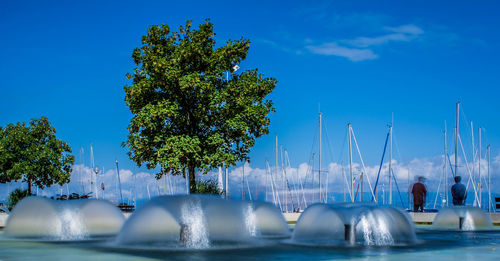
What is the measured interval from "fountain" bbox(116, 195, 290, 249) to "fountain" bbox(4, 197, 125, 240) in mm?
4508

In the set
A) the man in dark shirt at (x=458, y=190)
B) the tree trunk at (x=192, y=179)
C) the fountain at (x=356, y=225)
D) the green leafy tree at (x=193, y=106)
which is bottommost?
the fountain at (x=356, y=225)

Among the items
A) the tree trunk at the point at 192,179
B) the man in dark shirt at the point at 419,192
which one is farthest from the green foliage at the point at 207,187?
the man in dark shirt at the point at 419,192

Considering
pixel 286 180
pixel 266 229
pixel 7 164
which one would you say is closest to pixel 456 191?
pixel 266 229

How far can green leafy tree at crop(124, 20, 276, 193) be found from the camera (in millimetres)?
30297

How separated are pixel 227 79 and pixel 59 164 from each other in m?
14.2

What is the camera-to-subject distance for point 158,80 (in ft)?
102

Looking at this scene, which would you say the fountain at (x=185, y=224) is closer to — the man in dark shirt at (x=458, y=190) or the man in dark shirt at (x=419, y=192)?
the man in dark shirt at (x=458, y=190)

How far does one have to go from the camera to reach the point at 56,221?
61.2ft

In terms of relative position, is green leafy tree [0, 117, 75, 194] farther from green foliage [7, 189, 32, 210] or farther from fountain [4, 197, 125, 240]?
fountain [4, 197, 125, 240]

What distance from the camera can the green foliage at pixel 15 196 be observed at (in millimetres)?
34250

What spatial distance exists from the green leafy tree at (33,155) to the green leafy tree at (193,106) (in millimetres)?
9566

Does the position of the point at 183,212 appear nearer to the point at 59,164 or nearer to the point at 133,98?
the point at 133,98

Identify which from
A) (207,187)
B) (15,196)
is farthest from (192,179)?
(15,196)

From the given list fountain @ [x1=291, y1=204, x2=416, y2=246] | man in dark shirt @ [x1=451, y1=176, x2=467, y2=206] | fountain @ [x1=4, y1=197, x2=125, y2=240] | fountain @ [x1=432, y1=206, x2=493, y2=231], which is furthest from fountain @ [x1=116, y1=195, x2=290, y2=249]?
man in dark shirt @ [x1=451, y1=176, x2=467, y2=206]
